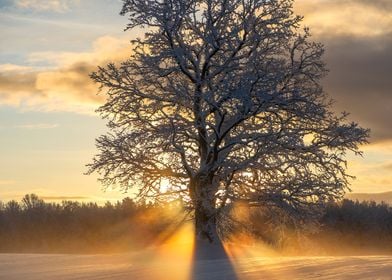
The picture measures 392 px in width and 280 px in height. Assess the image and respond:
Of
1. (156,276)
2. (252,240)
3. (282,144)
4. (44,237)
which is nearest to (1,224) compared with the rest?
(44,237)

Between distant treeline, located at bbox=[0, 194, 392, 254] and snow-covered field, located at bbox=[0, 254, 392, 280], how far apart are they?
91.2ft

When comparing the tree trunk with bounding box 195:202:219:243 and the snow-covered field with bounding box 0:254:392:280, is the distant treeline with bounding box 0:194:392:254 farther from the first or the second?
the snow-covered field with bounding box 0:254:392:280

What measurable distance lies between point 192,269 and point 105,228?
48.3 metres

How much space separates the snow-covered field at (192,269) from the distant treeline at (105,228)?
1094 inches

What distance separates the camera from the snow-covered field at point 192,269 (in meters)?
15.4

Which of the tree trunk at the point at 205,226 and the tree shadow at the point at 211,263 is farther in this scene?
the tree trunk at the point at 205,226

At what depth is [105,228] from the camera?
64500 millimetres

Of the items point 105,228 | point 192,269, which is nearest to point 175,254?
point 192,269

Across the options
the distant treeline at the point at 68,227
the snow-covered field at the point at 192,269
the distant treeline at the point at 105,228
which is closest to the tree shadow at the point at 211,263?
the snow-covered field at the point at 192,269

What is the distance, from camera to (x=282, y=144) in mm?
24109

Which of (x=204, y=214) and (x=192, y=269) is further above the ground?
(x=204, y=214)

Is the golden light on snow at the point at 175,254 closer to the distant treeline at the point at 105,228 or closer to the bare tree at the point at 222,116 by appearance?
the bare tree at the point at 222,116

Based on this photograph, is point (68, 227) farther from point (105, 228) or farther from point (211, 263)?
point (211, 263)

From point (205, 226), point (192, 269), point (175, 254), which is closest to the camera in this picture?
point (192, 269)
